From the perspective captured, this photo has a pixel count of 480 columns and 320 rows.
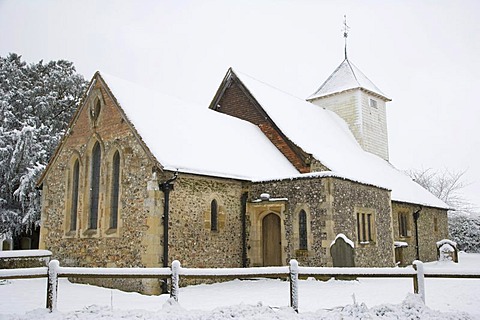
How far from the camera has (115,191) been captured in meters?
16.9

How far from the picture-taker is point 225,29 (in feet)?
115

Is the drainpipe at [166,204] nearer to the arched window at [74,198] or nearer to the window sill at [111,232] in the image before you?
the window sill at [111,232]

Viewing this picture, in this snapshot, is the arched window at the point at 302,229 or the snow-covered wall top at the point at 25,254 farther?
the snow-covered wall top at the point at 25,254

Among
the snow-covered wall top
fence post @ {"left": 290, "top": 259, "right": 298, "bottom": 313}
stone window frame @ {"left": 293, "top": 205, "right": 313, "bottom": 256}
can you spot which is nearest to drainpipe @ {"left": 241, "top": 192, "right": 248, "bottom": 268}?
stone window frame @ {"left": 293, "top": 205, "right": 313, "bottom": 256}

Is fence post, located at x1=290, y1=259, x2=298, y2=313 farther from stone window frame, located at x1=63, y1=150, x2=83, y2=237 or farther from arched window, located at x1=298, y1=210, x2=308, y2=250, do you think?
stone window frame, located at x1=63, y1=150, x2=83, y2=237

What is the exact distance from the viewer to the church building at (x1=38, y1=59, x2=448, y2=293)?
1570cm

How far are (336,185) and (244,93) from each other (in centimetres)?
891

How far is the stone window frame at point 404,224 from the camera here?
82.0 ft

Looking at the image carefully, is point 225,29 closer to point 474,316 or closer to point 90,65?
point 90,65

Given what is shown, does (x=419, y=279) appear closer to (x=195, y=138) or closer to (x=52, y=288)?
(x=52, y=288)

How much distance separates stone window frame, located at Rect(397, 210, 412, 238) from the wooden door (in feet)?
30.7

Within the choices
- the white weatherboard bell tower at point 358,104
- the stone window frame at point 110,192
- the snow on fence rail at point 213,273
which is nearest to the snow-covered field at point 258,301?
the snow on fence rail at point 213,273

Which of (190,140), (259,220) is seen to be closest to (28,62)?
(190,140)

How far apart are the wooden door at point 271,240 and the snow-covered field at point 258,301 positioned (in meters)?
1.18
